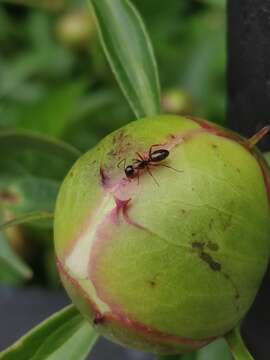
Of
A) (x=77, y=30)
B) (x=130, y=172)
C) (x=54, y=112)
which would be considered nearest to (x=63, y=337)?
(x=130, y=172)

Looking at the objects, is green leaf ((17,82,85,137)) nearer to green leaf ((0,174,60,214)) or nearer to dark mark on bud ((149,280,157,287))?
green leaf ((0,174,60,214))

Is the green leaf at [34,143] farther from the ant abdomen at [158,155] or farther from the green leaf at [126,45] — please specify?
the ant abdomen at [158,155]

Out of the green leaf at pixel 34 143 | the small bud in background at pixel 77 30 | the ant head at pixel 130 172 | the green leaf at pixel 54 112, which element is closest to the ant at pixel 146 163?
the ant head at pixel 130 172

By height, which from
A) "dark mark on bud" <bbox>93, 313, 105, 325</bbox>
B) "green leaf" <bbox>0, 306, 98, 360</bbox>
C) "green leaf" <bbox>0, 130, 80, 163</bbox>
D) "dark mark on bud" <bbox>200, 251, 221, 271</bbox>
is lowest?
"green leaf" <bbox>0, 306, 98, 360</bbox>

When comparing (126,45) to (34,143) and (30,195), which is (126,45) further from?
(30,195)

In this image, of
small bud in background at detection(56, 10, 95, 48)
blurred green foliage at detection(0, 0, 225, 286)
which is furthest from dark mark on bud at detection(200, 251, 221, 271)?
small bud in background at detection(56, 10, 95, 48)
